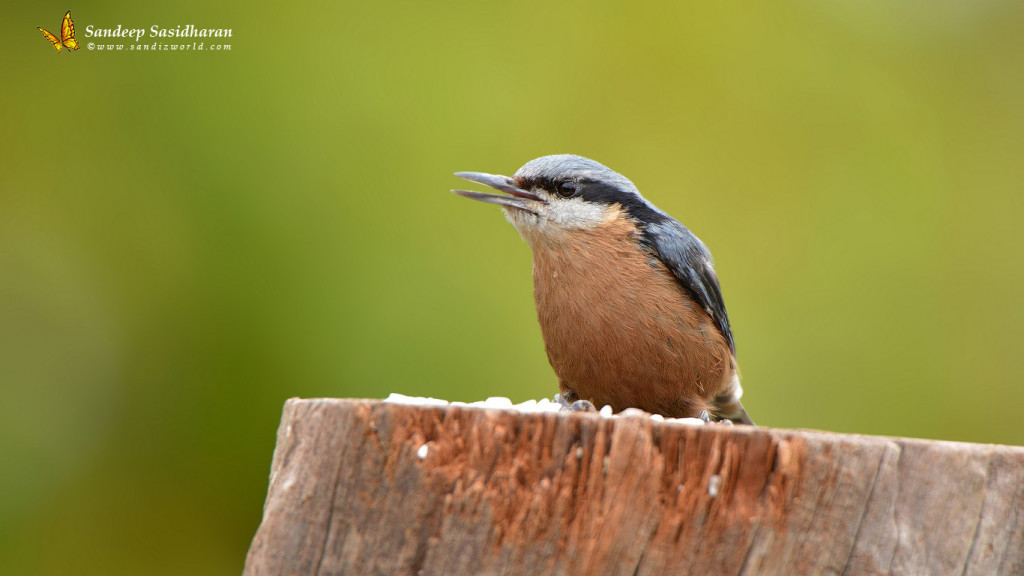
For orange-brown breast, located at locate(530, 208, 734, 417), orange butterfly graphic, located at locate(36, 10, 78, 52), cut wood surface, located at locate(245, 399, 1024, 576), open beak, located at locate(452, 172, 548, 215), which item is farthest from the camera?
orange butterfly graphic, located at locate(36, 10, 78, 52)

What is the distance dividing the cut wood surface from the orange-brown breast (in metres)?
1.86

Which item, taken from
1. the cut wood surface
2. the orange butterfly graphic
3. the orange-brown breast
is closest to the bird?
the orange-brown breast

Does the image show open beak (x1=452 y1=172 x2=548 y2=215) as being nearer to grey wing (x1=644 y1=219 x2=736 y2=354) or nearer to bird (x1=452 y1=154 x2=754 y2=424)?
bird (x1=452 y1=154 x2=754 y2=424)

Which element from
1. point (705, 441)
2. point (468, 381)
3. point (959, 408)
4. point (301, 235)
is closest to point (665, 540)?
point (705, 441)

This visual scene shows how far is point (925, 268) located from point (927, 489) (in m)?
4.26

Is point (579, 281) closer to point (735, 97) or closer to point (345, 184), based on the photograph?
point (345, 184)

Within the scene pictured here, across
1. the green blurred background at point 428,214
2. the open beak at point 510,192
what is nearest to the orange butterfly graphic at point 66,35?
the green blurred background at point 428,214

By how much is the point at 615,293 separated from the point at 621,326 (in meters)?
0.15

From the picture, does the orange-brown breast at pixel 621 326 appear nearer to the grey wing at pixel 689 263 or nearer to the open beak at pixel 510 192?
the grey wing at pixel 689 263

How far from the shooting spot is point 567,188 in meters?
4.48

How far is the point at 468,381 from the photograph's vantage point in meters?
5.63

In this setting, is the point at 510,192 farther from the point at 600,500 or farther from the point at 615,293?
the point at 600,500

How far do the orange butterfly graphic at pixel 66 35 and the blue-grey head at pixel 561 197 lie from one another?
2.76 meters

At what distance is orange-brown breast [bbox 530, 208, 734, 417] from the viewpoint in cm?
416
